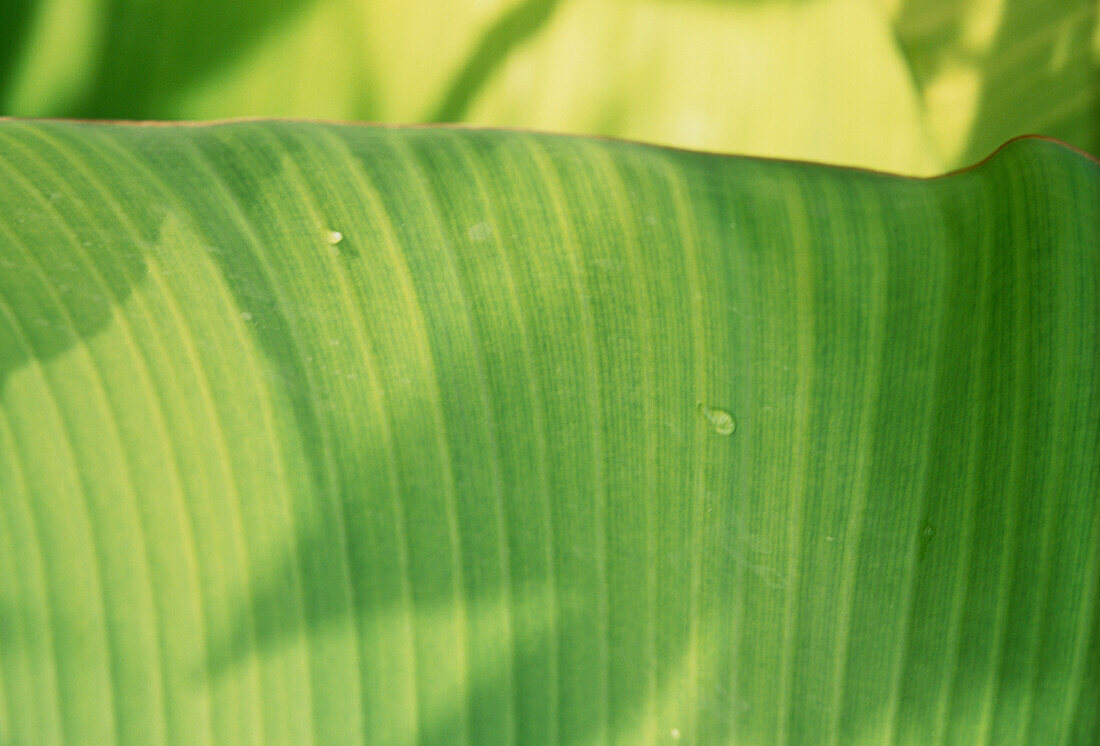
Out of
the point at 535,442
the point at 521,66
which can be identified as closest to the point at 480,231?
the point at 535,442

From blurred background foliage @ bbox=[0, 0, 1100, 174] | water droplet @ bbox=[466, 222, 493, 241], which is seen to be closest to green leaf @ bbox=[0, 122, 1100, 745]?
water droplet @ bbox=[466, 222, 493, 241]

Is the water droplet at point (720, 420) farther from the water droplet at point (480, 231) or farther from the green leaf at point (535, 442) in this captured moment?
the water droplet at point (480, 231)

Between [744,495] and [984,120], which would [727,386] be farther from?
[984,120]

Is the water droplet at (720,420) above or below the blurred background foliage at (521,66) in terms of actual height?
below

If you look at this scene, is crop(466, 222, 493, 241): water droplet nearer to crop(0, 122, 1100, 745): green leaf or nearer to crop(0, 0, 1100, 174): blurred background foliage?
crop(0, 122, 1100, 745): green leaf

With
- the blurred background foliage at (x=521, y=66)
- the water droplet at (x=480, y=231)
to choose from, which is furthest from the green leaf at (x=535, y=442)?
the blurred background foliage at (x=521, y=66)

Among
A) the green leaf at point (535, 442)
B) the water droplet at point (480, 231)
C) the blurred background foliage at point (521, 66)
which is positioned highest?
the blurred background foliage at point (521, 66)

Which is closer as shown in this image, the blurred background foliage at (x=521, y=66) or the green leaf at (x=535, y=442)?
the green leaf at (x=535, y=442)
